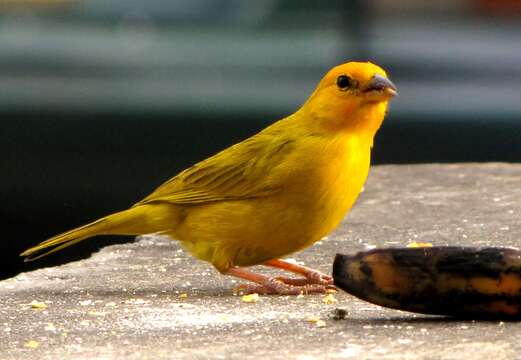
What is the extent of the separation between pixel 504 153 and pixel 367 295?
22.4ft

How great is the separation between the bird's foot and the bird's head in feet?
2.14

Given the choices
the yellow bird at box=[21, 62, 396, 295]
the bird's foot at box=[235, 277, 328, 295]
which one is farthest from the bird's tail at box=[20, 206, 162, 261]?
the bird's foot at box=[235, 277, 328, 295]

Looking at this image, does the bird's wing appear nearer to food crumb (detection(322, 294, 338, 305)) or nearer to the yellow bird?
the yellow bird

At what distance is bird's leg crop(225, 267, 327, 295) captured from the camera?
540 centimetres

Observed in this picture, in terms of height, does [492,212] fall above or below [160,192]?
below

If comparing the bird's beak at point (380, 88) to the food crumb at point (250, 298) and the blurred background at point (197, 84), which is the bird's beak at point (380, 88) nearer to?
the food crumb at point (250, 298)

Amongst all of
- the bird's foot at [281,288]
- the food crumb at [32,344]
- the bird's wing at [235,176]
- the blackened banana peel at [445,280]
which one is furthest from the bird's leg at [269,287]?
the food crumb at [32,344]

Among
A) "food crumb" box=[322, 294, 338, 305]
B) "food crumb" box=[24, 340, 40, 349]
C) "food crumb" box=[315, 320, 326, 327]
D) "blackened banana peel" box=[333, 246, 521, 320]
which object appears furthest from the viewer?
"food crumb" box=[322, 294, 338, 305]

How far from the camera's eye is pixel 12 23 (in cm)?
1163

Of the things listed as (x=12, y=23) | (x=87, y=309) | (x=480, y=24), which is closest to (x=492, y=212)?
(x=87, y=309)

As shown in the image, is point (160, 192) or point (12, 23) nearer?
point (160, 192)

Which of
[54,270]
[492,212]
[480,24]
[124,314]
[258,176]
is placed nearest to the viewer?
[124,314]

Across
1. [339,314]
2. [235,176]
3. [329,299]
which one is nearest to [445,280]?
[339,314]

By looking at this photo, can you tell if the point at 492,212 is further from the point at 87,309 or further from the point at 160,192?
the point at 87,309
